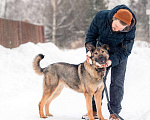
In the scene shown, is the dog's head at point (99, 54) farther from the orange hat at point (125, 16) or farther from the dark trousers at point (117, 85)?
the orange hat at point (125, 16)

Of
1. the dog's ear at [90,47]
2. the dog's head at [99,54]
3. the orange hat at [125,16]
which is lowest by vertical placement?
the dog's head at [99,54]

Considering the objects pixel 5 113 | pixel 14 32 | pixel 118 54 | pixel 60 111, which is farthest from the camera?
pixel 14 32

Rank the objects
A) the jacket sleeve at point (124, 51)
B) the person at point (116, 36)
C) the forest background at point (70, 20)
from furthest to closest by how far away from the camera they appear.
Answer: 1. the forest background at point (70, 20)
2. the jacket sleeve at point (124, 51)
3. the person at point (116, 36)

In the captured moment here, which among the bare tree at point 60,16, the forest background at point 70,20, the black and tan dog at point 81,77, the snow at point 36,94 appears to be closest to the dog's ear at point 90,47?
the black and tan dog at point 81,77

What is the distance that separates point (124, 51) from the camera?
350 centimetres

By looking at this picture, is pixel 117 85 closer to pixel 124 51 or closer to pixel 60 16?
pixel 124 51

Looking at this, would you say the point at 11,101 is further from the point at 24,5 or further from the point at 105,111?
the point at 24,5

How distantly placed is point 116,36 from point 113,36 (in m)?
0.05

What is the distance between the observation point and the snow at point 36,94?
409 cm

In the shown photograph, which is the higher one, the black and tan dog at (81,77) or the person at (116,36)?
the person at (116,36)

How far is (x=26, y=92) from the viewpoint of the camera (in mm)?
5797

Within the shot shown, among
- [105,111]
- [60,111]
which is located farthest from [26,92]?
[105,111]

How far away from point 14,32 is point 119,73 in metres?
6.79

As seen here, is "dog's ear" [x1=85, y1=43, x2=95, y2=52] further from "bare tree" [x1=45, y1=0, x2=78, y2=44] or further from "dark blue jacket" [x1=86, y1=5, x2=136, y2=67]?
"bare tree" [x1=45, y1=0, x2=78, y2=44]
